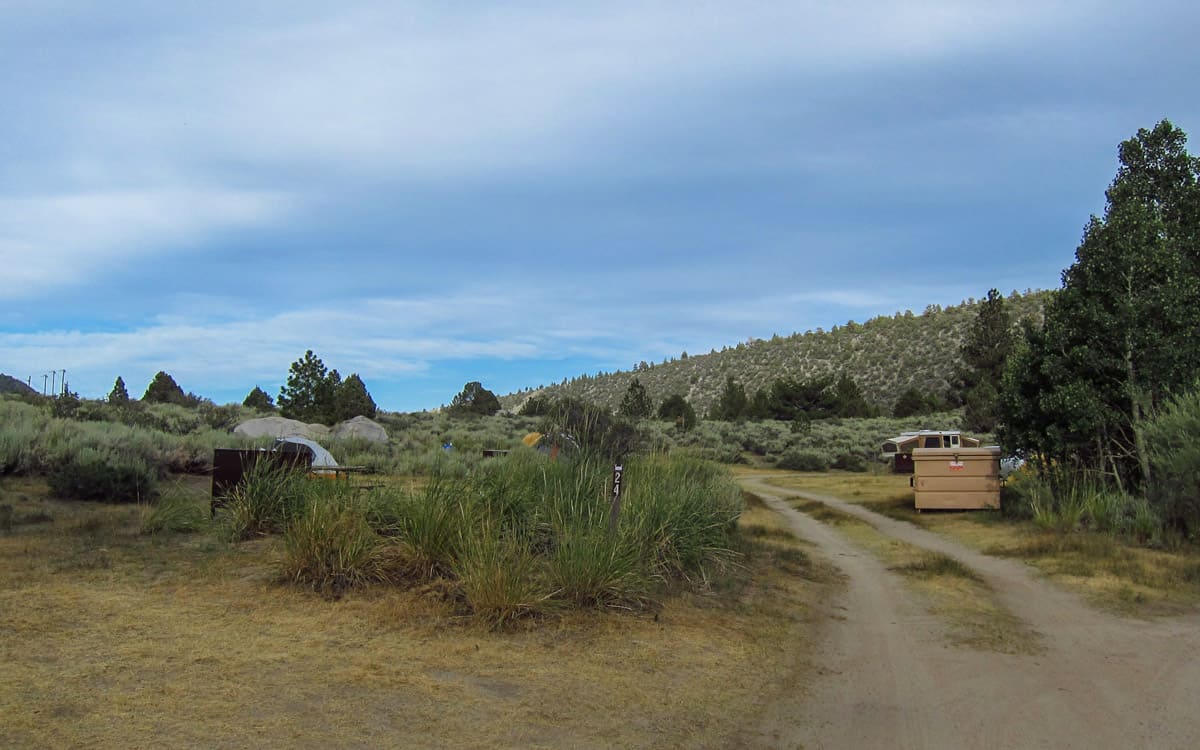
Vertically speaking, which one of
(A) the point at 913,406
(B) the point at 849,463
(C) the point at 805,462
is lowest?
(B) the point at 849,463

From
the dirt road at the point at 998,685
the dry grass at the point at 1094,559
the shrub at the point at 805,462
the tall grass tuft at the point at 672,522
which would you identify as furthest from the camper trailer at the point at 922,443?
the dirt road at the point at 998,685

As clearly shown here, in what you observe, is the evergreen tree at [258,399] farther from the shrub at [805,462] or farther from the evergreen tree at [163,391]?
the shrub at [805,462]

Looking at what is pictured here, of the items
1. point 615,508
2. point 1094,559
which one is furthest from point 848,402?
point 615,508

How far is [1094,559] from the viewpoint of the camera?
11789 mm

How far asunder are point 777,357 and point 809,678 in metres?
89.1

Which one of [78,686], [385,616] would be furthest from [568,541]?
[78,686]

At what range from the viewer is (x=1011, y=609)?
9.14m

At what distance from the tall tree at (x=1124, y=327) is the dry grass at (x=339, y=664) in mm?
9207

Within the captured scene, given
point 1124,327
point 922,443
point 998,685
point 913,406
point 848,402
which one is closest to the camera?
point 998,685

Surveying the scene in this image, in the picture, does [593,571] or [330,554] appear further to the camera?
[330,554]

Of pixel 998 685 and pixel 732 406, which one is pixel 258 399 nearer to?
pixel 732 406

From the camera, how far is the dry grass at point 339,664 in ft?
15.5

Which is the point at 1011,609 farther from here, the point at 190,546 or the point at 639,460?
the point at 190,546

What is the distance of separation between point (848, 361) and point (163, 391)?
6072 cm
